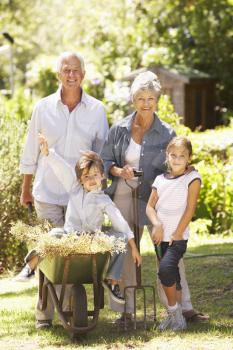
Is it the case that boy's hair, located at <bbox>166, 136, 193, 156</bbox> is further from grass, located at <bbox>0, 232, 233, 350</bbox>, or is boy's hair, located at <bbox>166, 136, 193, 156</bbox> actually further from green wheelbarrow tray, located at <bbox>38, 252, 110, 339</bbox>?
grass, located at <bbox>0, 232, 233, 350</bbox>

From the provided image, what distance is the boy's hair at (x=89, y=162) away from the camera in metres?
5.71

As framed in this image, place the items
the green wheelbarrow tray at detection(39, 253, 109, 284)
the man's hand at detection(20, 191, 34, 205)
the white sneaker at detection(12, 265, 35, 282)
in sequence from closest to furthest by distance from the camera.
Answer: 1. the green wheelbarrow tray at detection(39, 253, 109, 284)
2. the man's hand at detection(20, 191, 34, 205)
3. the white sneaker at detection(12, 265, 35, 282)

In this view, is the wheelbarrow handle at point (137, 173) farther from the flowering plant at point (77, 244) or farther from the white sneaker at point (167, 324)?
the white sneaker at point (167, 324)

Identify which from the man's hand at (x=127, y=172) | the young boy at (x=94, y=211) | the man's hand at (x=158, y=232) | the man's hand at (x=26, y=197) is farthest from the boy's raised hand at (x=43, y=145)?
the man's hand at (x=158, y=232)

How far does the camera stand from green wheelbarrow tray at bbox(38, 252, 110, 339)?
555 cm

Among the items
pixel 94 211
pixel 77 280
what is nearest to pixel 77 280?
pixel 77 280

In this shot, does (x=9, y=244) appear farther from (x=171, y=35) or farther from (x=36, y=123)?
(x=171, y=35)

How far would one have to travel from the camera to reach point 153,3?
19.5m

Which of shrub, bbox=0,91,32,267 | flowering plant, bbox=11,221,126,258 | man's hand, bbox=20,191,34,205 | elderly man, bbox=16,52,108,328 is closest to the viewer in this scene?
flowering plant, bbox=11,221,126,258

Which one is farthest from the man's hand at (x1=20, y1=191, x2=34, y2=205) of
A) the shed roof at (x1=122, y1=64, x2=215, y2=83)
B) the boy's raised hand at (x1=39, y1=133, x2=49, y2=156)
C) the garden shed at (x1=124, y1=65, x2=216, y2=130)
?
the garden shed at (x1=124, y1=65, x2=216, y2=130)

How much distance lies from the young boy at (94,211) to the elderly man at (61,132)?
303 millimetres

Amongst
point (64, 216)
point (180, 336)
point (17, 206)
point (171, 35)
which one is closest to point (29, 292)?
point (17, 206)

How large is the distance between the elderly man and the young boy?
0.99 ft

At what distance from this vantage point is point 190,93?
21625mm
